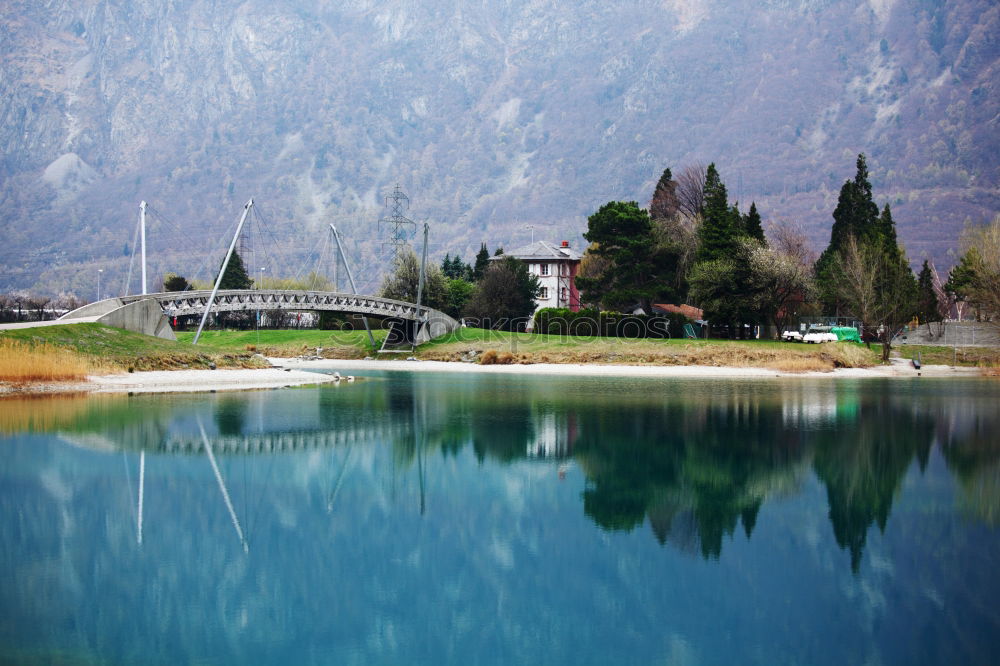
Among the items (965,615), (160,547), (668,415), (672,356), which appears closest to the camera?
(965,615)

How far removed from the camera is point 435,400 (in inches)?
1758

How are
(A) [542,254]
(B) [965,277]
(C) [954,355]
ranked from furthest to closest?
(A) [542,254] → (B) [965,277] → (C) [954,355]

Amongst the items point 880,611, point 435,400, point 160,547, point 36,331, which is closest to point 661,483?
point 880,611

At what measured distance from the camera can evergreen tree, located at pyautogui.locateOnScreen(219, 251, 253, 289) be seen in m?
118

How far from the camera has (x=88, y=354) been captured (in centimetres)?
4741

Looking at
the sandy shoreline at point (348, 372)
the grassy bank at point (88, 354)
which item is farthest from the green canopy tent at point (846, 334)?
the grassy bank at point (88, 354)

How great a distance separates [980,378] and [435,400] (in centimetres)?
3687

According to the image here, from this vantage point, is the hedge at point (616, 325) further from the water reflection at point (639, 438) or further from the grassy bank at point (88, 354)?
the water reflection at point (639, 438)

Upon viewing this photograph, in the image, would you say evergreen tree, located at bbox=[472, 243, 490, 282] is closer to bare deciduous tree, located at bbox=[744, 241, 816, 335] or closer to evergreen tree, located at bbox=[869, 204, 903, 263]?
evergreen tree, located at bbox=[869, 204, 903, 263]

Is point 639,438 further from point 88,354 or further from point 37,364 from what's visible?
point 88,354

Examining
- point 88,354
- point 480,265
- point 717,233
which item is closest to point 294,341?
point 480,265

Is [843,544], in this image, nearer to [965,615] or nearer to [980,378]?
[965,615]

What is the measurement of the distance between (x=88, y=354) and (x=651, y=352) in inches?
1498

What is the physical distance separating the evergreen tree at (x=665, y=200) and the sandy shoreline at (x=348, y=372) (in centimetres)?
2991
